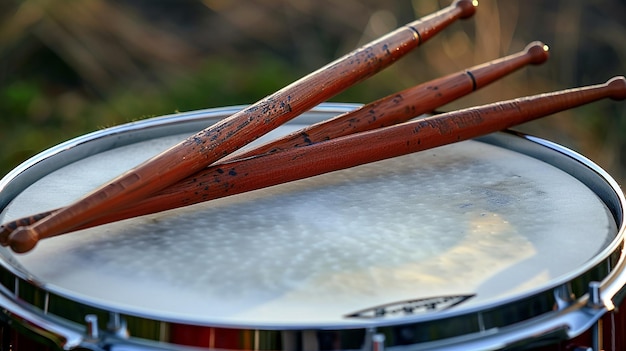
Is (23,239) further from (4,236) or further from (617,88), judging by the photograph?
(617,88)

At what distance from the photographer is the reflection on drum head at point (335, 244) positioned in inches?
36.3

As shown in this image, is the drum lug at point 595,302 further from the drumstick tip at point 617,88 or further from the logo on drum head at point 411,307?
the drumstick tip at point 617,88

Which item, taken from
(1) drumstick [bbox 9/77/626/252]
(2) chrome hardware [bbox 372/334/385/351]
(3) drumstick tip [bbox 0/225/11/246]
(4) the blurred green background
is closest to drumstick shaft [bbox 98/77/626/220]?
(1) drumstick [bbox 9/77/626/252]

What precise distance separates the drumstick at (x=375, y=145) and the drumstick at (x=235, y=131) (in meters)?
0.03

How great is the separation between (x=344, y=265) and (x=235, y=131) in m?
0.27

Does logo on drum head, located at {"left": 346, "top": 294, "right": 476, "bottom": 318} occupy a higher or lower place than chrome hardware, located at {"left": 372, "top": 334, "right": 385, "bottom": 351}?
higher

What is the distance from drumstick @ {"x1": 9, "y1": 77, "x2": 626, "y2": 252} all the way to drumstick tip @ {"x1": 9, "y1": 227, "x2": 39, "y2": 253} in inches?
4.5

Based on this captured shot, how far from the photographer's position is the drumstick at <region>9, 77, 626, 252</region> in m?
1.15

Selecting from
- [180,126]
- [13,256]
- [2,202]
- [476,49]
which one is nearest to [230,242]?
[13,256]

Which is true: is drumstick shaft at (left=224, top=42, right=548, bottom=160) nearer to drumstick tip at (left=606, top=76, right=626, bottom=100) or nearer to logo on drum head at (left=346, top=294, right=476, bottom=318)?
drumstick tip at (left=606, top=76, right=626, bottom=100)

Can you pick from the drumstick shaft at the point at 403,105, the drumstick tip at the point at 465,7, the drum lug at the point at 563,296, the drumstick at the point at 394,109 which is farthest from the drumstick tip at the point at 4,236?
the drumstick tip at the point at 465,7

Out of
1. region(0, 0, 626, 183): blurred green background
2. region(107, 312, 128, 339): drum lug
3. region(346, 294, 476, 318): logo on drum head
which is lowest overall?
region(107, 312, 128, 339): drum lug

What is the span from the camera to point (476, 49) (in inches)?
120

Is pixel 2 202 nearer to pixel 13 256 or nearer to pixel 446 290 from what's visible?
pixel 13 256
